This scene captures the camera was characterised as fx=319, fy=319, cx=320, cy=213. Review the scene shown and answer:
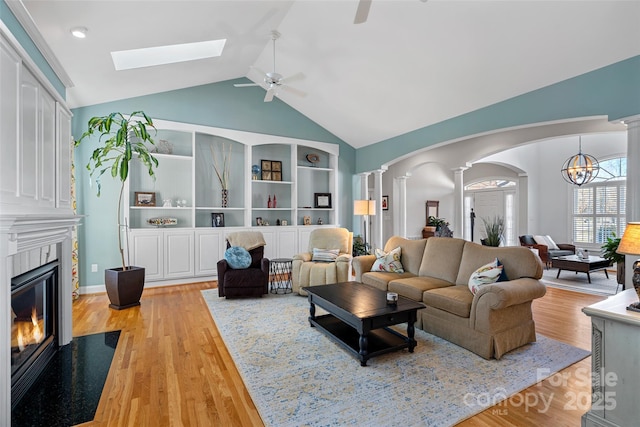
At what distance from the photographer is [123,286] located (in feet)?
13.7

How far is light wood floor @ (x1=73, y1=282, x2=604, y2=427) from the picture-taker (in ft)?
6.58

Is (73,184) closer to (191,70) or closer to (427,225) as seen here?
(191,70)

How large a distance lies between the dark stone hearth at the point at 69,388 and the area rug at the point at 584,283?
6442 millimetres

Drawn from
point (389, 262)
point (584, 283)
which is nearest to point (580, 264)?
point (584, 283)

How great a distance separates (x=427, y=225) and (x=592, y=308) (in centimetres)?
826

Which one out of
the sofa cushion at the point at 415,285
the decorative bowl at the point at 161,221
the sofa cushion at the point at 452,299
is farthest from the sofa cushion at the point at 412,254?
the decorative bowl at the point at 161,221

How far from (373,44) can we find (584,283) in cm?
560

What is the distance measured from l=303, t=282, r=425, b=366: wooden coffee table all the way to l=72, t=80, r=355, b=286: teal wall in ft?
12.1

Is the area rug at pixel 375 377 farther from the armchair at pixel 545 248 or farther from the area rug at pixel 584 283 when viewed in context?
the armchair at pixel 545 248

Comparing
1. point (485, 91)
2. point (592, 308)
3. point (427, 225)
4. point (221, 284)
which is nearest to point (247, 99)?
point (221, 284)

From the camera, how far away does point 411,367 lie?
102 inches

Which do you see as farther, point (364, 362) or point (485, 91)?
point (485, 91)

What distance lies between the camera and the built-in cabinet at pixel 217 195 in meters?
5.38

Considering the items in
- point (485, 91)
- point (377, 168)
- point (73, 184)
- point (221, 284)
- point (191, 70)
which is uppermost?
point (191, 70)
